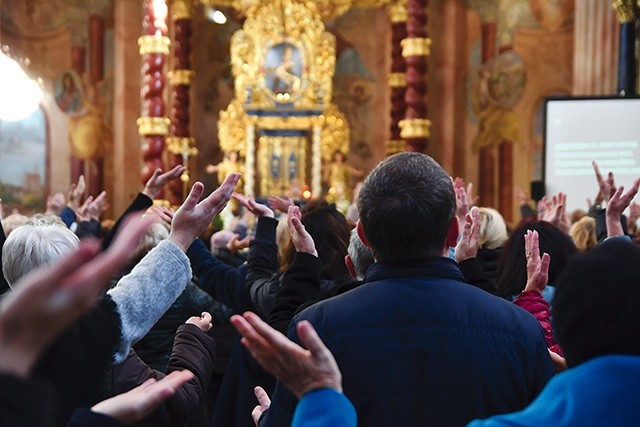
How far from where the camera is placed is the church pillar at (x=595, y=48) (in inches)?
530

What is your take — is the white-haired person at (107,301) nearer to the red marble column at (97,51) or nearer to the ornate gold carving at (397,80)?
the ornate gold carving at (397,80)

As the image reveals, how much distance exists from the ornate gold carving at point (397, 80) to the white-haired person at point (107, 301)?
15046mm

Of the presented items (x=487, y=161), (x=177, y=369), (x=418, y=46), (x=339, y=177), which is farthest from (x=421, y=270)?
(x=339, y=177)

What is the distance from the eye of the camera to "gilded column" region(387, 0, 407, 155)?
17.5 m

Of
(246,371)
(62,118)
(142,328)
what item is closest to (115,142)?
(62,118)

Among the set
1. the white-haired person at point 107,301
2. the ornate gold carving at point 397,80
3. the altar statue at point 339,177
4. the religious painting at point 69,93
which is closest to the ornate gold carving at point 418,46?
the ornate gold carving at point 397,80

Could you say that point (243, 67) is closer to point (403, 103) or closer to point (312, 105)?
point (312, 105)

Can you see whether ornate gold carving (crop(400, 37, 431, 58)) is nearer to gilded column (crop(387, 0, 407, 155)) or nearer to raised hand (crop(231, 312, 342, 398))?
gilded column (crop(387, 0, 407, 155))

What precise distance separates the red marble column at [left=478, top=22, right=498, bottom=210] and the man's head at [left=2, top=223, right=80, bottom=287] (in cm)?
1449

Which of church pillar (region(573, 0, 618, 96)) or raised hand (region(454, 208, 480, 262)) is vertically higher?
church pillar (region(573, 0, 618, 96))

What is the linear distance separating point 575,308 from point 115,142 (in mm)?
16487

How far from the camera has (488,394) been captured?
2.25 meters

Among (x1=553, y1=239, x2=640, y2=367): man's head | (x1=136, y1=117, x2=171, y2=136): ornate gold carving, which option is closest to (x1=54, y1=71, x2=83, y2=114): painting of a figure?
(x1=136, y1=117, x2=171, y2=136): ornate gold carving

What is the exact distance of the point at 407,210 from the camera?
2.39 metres
